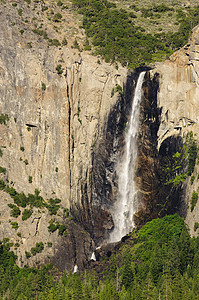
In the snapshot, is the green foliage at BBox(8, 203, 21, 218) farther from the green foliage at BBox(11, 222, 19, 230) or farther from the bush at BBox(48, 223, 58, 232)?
the bush at BBox(48, 223, 58, 232)

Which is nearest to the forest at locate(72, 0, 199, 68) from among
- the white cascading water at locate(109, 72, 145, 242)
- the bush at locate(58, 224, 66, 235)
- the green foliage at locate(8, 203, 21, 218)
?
the white cascading water at locate(109, 72, 145, 242)

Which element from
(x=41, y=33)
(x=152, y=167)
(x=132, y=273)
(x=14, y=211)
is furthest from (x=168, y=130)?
(x=41, y=33)

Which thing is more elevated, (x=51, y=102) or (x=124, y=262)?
(x=51, y=102)

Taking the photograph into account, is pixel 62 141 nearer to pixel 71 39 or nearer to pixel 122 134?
pixel 122 134

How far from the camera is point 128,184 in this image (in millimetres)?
108812

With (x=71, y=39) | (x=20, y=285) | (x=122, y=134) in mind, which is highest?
(x=71, y=39)

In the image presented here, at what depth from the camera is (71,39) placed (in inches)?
4705

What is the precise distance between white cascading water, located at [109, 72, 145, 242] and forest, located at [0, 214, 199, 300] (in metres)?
2.56

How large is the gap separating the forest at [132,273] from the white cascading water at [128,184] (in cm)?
256

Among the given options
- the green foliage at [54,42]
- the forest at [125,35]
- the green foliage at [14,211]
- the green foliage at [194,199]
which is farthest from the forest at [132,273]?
the green foliage at [54,42]

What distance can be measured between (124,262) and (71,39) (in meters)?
38.7

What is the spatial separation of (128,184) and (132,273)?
53.7ft

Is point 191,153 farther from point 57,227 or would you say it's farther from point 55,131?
point 57,227

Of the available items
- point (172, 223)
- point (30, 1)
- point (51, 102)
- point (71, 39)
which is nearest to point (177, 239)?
point (172, 223)
